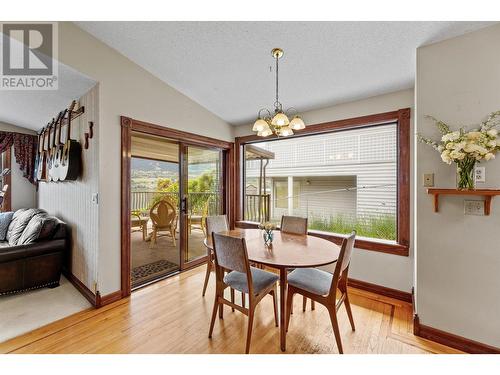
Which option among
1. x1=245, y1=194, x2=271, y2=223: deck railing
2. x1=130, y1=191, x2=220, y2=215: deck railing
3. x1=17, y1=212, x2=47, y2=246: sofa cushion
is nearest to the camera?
x1=17, y1=212, x2=47, y2=246: sofa cushion

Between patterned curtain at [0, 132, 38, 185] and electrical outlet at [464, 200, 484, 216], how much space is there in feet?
21.0

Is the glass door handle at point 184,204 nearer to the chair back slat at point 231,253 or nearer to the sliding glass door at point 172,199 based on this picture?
the sliding glass door at point 172,199

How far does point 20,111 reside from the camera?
11.1 ft

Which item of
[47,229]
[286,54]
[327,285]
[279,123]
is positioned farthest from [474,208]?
[47,229]

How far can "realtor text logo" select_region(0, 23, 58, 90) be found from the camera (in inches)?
73.6

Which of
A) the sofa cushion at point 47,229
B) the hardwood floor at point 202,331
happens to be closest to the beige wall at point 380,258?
the hardwood floor at point 202,331

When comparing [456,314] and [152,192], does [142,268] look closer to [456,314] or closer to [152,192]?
[152,192]

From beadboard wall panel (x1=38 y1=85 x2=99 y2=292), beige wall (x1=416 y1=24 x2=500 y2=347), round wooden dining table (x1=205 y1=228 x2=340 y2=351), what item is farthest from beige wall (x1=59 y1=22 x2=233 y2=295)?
beige wall (x1=416 y1=24 x2=500 y2=347)

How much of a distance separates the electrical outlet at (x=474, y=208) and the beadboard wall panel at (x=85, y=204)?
3302 millimetres

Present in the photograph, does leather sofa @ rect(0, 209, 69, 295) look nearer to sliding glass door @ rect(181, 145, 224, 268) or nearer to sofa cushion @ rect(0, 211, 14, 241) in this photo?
sofa cushion @ rect(0, 211, 14, 241)

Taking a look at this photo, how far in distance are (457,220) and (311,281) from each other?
1.24m

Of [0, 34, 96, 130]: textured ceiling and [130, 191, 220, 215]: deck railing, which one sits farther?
[130, 191, 220, 215]: deck railing

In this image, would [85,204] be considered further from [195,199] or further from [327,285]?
[327,285]

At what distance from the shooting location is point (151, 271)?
10.7ft
